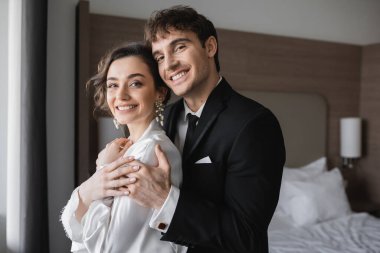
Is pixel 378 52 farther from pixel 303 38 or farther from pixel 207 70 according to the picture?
pixel 207 70

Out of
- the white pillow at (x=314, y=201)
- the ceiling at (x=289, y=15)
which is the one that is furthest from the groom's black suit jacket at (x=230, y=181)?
the ceiling at (x=289, y=15)

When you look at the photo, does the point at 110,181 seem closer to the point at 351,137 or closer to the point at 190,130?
the point at 190,130

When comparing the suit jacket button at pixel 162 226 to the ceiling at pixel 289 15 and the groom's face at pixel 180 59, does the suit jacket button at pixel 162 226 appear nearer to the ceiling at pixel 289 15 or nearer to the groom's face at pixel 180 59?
the groom's face at pixel 180 59

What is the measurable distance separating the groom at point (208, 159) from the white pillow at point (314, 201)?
6.55 feet

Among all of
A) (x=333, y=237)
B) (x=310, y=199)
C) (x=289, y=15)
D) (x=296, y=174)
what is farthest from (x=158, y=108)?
(x=289, y=15)

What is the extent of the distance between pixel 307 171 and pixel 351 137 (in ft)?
2.44

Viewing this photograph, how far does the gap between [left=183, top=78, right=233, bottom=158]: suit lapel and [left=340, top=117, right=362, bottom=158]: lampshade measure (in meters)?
3.01

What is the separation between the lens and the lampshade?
3908 mm

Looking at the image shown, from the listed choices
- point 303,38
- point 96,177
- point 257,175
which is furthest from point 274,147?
point 303,38

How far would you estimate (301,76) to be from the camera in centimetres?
390

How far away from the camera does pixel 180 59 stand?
4.06 feet

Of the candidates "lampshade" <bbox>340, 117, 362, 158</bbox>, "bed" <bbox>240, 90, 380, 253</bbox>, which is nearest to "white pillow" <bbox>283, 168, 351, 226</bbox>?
"bed" <bbox>240, 90, 380, 253</bbox>

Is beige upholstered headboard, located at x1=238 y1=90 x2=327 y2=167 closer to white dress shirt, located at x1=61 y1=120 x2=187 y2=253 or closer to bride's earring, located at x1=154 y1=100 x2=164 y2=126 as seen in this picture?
bride's earring, located at x1=154 y1=100 x2=164 y2=126

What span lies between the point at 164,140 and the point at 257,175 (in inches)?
11.9
